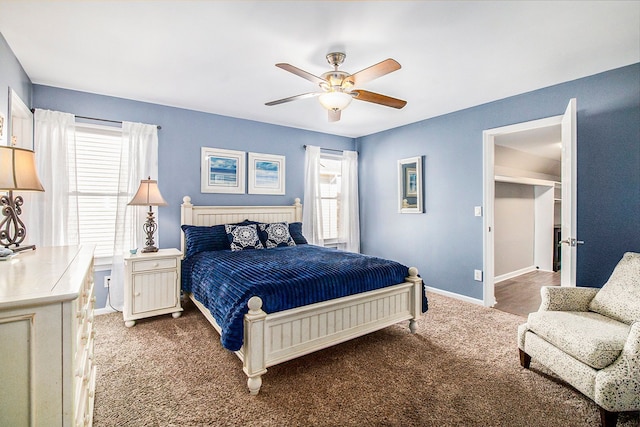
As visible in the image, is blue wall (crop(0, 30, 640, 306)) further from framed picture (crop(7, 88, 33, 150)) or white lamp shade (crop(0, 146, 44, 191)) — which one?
white lamp shade (crop(0, 146, 44, 191))

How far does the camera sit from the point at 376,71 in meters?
2.26

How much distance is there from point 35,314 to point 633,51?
13.8 feet

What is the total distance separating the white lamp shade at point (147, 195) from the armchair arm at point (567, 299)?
3732 millimetres

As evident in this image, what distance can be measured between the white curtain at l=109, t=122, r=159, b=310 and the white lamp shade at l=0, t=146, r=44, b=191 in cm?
180

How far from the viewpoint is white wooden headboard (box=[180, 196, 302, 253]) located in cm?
386

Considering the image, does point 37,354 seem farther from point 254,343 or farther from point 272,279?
point 272,279

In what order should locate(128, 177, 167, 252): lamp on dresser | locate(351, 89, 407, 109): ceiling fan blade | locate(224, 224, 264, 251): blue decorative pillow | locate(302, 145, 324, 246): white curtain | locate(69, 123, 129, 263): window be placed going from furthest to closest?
locate(302, 145, 324, 246): white curtain
locate(224, 224, 264, 251): blue decorative pillow
locate(69, 123, 129, 263): window
locate(128, 177, 167, 252): lamp on dresser
locate(351, 89, 407, 109): ceiling fan blade

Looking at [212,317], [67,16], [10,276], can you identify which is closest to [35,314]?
[10,276]

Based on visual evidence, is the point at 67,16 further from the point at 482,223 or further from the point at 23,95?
the point at 482,223

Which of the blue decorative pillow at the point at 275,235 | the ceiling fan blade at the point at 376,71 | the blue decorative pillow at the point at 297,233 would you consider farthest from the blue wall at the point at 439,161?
the ceiling fan blade at the point at 376,71

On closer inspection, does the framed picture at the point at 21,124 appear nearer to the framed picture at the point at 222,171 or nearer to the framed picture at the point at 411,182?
the framed picture at the point at 222,171

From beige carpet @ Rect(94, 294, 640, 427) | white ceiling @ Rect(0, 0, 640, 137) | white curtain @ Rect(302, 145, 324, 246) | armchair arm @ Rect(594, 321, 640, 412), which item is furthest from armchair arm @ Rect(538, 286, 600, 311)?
white curtain @ Rect(302, 145, 324, 246)

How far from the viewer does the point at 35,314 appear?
946mm

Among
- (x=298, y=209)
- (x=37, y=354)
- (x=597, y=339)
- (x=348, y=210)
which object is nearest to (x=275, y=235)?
(x=298, y=209)
